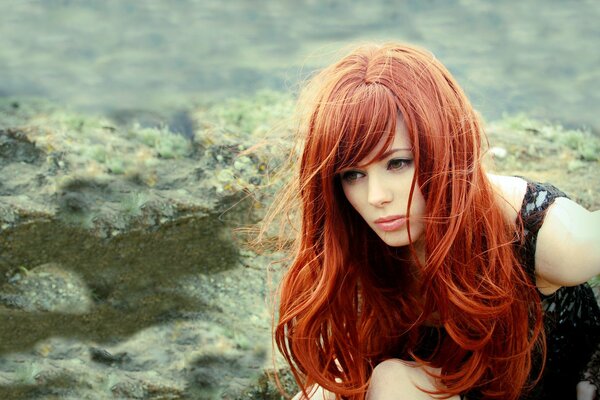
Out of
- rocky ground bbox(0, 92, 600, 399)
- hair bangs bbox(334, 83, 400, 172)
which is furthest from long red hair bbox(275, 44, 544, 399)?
rocky ground bbox(0, 92, 600, 399)

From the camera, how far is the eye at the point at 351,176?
241 cm

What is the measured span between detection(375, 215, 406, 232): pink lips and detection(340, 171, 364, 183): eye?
6.1 inches

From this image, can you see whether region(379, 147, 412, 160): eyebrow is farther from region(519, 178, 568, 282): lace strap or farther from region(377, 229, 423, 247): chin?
region(519, 178, 568, 282): lace strap

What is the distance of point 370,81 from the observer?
2.32 meters

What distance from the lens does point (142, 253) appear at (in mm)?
4406

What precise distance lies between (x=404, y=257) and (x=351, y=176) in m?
0.58

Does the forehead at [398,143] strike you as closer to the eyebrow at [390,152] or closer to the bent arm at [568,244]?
the eyebrow at [390,152]

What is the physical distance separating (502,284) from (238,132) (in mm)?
2800

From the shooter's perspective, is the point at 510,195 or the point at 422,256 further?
the point at 422,256

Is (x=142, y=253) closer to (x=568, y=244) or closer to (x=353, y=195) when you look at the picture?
(x=353, y=195)

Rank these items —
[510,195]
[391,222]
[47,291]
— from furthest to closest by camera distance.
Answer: [47,291] → [510,195] → [391,222]

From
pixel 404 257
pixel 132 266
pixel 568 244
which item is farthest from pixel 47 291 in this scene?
pixel 568 244

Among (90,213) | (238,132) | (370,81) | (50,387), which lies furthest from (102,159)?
(370,81)

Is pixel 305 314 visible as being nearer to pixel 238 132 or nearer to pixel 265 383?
pixel 265 383
